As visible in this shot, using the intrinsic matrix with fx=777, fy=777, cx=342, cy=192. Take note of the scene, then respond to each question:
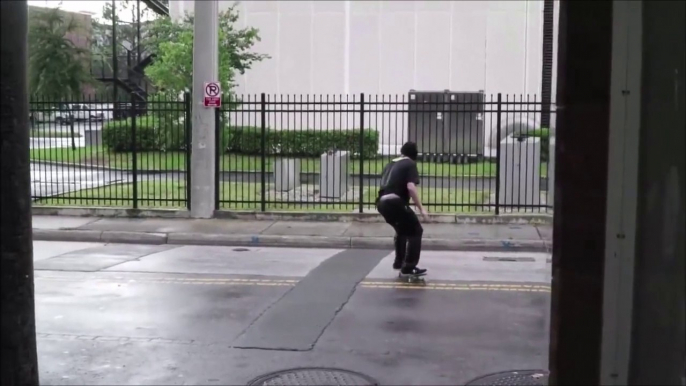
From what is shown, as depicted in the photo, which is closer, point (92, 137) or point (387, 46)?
point (387, 46)

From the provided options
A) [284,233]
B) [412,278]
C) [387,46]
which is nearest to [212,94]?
[284,233]

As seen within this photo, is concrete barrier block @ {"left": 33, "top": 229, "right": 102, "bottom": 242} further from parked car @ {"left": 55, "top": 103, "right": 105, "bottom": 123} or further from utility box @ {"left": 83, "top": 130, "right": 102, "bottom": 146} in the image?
utility box @ {"left": 83, "top": 130, "right": 102, "bottom": 146}

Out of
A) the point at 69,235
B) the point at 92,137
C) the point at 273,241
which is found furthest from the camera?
the point at 92,137

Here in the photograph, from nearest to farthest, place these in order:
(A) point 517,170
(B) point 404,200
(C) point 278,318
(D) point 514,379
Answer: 1. (D) point 514,379
2. (C) point 278,318
3. (B) point 404,200
4. (A) point 517,170

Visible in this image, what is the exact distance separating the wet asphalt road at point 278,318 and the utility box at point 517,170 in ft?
12.0

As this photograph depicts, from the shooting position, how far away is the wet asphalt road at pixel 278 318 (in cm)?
626

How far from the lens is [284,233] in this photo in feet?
45.6

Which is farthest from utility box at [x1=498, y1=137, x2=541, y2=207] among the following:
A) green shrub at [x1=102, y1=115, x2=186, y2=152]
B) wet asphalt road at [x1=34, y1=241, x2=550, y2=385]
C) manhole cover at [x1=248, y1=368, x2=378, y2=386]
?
manhole cover at [x1=248, y1=368, x2=378, y2=386]

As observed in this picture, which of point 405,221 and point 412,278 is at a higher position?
point 405,221

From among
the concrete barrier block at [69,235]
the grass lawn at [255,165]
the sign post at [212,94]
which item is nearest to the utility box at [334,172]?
the grass lawn at [255,165]

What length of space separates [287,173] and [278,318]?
9963 millimetres

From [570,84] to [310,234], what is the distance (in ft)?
37.4

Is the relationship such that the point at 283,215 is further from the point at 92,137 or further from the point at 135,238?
the point at 92,137

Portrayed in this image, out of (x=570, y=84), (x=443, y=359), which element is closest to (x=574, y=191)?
(x=570, y=84)
